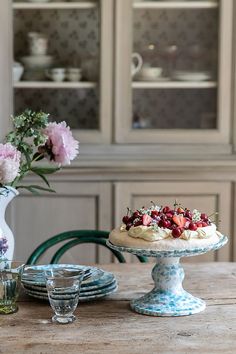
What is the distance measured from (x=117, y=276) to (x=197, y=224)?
411 millimetres

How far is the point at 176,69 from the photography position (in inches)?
125

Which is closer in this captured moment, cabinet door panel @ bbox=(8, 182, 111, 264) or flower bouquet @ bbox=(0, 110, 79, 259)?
flower bouquet @ bbox=(0, 110, 79, 259)

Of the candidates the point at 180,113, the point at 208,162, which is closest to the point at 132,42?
the point at 180,113

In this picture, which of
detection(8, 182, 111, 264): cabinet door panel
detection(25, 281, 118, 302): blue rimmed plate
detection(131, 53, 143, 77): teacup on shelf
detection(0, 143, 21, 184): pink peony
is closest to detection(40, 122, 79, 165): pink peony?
detection(0, 143, 21, 184): pink peony

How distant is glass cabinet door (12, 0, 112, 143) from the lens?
311cm

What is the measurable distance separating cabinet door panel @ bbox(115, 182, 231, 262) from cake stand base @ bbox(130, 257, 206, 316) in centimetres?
138

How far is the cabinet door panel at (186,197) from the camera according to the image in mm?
3086

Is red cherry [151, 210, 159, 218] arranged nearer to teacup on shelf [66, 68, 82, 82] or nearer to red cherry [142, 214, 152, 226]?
red cherry [142, 214, 152, 226]

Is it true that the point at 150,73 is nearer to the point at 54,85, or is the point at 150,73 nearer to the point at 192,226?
the point at 54,85

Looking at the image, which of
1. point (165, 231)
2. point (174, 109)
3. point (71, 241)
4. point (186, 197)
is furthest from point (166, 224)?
point (174, 109)

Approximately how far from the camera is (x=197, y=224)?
1660mm

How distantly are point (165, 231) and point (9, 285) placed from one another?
0.37 m

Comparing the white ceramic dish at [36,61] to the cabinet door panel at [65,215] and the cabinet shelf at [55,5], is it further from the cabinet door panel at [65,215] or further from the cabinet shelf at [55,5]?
the cabinet door panel at [65,215]

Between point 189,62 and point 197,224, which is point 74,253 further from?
point 197,224
